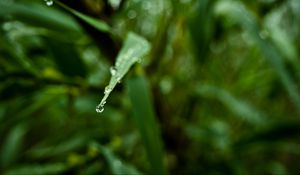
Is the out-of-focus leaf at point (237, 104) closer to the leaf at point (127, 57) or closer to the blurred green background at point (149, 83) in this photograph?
the blurred green background at point (149, 83)

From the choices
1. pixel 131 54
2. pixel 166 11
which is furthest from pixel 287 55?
pixel 131 54

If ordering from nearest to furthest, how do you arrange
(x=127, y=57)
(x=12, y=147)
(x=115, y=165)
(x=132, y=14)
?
(x=127, y=57)
(x=115, y=165)
(x=132, y=14)
(x=12, y=147)

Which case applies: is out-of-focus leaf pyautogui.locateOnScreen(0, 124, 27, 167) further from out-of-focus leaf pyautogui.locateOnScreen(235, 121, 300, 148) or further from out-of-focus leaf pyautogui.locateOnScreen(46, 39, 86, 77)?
out-of-focus leaf pyautogui.locateOnScreen(235, 121, 300, 148)

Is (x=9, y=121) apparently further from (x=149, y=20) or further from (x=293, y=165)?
(x=293, y=165)

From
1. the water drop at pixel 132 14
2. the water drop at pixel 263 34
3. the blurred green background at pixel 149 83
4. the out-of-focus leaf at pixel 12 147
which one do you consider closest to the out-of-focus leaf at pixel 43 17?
the blurred green background at pixel 149 83

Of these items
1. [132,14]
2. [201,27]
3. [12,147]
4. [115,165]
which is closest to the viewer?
[115,165]

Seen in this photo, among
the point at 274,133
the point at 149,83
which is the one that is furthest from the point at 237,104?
the point at 149,83

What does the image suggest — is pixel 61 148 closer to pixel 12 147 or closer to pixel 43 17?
pixel 12 147

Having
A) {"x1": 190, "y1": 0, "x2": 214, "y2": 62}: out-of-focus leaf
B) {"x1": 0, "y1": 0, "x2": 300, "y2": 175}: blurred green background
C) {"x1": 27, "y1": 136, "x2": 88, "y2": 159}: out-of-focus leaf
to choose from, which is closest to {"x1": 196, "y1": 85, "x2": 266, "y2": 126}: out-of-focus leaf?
{"x1": 0, "y1": 0, "x2": 300, "y2": 175}: blurred green background
